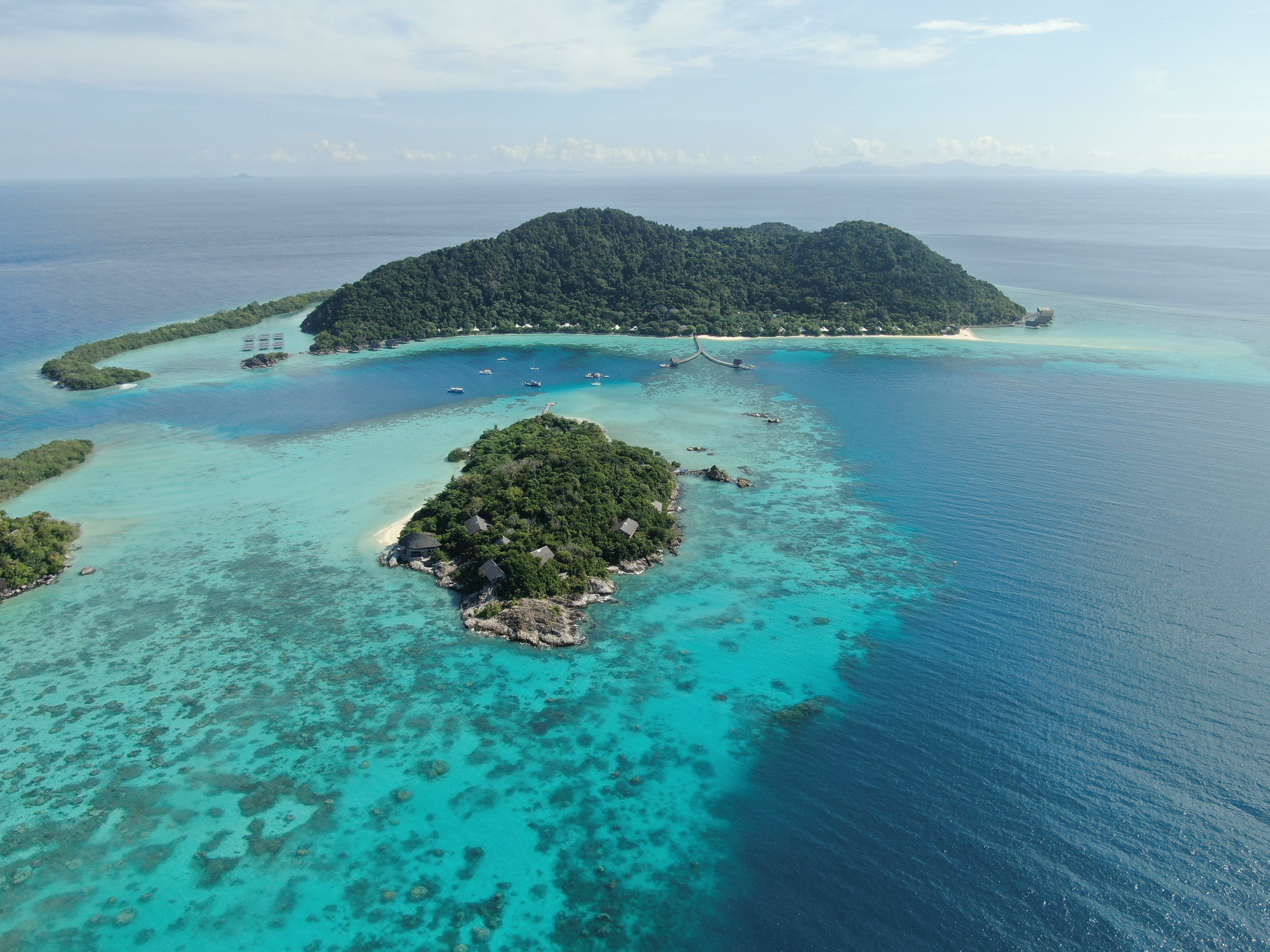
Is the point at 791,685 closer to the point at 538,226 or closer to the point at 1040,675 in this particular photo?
the point at 1040,675

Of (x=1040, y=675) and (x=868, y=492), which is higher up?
(x=868, y=492)

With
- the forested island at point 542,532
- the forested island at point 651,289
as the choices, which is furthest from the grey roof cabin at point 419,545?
the forested island at point 651,289

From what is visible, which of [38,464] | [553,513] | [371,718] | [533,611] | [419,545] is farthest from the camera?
[38,464]

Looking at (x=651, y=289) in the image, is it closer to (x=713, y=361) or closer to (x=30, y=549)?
(x=713, y=361)

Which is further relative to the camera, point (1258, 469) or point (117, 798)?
point (1258, 469)

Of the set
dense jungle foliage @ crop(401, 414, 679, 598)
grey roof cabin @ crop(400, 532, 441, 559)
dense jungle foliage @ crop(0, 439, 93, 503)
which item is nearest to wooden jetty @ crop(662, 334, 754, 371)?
dense jungle foliage @ crop(401, 414, 679, 598)

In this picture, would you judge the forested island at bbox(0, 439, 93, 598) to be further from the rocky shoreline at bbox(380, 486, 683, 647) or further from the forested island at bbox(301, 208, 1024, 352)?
the forested island at bbox(301, 208, 1024, 352)

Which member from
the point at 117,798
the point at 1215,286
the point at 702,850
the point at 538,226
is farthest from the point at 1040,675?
the point at 1215,286

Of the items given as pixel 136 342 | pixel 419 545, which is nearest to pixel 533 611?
pixel 419 545
